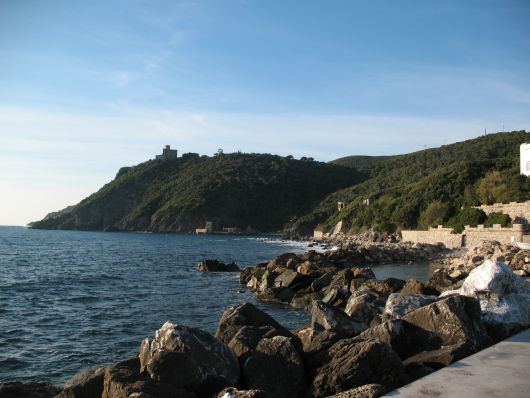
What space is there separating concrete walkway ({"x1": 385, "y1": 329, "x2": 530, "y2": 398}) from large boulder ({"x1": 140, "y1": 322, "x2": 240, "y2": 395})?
11.5 feet

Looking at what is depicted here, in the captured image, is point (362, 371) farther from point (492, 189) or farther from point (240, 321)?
point (492, 189)

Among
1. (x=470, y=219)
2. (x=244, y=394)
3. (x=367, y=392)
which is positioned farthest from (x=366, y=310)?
(x=470, y=219)

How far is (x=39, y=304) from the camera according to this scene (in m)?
23.1

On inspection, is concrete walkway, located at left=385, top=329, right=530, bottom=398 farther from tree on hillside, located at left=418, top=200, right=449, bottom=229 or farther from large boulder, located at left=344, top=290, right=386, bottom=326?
tree on hillside, located at left=418, top=200, right=449, bottom=229

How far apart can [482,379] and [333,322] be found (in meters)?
4.79

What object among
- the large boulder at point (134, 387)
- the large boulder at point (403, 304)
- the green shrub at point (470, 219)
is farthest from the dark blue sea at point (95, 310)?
the green shrub at point (470, 219)

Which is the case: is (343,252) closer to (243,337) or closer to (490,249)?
(490,249)

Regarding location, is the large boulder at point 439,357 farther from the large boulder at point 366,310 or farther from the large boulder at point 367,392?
the large boulder at point 366,310

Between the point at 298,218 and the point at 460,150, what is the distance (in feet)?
152

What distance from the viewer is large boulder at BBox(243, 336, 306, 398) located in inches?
328

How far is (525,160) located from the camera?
63.9 metres

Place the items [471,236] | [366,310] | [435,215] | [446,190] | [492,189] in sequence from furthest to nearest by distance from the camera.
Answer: [446,190] < [435,215] < [492,189] < [471,236] < [366,310]

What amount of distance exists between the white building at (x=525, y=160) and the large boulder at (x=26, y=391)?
214 ft

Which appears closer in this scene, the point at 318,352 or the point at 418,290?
the point at 318,352
